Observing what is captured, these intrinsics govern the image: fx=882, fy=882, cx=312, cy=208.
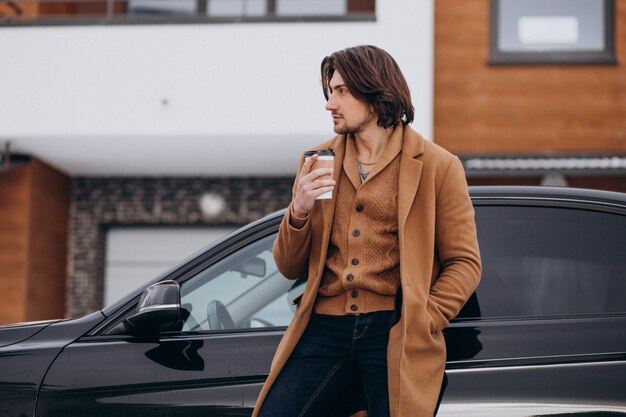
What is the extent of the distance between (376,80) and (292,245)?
0.56 meters

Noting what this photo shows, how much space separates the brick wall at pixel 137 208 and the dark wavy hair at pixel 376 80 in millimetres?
8752

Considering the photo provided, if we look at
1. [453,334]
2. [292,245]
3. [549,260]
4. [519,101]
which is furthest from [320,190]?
[519,101]

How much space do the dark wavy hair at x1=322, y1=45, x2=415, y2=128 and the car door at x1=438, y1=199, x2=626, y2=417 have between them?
2.52 ft

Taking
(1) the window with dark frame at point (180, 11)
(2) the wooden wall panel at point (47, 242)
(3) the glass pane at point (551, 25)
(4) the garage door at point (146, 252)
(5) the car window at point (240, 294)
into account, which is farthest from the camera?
(4) the garage door at point (146, 252)

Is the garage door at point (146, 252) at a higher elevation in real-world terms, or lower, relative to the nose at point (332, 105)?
lower

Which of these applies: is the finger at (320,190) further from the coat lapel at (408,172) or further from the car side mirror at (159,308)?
the car side mirror at (159,308)

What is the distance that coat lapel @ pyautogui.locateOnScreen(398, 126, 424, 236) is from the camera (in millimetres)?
2617

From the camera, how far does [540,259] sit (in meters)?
3.31

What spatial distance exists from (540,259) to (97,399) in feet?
5.65

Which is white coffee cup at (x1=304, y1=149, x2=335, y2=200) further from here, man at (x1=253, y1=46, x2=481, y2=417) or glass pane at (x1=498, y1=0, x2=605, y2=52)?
glass pane at (x1=498, y1=0, x2=605, y2=52)

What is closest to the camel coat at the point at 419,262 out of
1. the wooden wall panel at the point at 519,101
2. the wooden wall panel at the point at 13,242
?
the wooden wall panel at the point at 519,101

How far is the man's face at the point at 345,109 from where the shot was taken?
2699 mm

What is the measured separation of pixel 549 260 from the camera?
3303 millimetres

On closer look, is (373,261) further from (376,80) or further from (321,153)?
(376,80)
